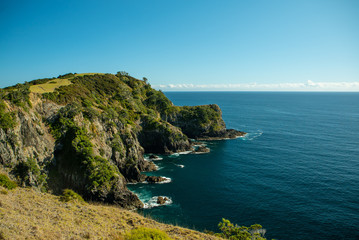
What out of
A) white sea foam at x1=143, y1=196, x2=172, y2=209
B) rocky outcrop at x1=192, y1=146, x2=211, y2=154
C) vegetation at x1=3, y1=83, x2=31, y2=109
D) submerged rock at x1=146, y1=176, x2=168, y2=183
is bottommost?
white sea foam at x1=143, y1=196, x2=172, y2=209

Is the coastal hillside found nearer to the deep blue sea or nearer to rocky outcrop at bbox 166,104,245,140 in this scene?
the deep blue sea

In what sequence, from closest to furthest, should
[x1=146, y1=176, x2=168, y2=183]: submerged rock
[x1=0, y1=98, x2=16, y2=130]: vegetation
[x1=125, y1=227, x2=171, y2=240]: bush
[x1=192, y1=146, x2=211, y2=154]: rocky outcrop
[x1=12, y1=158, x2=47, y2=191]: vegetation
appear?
1. [x1=125, y1=227, x2=171, y2=240]: bush
2. [x1=12, y1=158, x2=47, y2=191]: vegetation
3. [x1=0, y1=98, x2=16, y2=130]: vegetation
4. [x1=146, y1=176, x2=168, y2=183]: submerged rock
5. [x1=192, y1=146, x2=211, y2=154]: rocky outcrop

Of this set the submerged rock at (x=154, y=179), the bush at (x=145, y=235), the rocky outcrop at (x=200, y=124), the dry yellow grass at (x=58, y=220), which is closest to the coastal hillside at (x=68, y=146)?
the submerged rock at (x=154, y=179)

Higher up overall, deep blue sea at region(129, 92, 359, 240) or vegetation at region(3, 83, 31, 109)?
vegetation at region(3, 83, 31, 109)

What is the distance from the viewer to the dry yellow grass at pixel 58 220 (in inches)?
713

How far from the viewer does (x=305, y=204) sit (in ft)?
155

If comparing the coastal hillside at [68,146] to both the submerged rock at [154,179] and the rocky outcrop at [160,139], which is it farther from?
the rocky outcrop at [160,139]

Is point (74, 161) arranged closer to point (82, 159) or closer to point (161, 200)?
point (82, 159)

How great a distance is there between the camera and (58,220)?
852 inches

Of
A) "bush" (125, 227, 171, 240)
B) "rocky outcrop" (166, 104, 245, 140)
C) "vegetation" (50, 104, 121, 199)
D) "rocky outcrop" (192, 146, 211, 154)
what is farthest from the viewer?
"rocky outcrop" (166, 104, 245, 140)

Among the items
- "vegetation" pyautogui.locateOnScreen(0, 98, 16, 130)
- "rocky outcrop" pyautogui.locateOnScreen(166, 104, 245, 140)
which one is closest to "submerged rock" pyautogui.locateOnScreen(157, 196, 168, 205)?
"vegetation" pyautogui.locateOnScreen(0, 98, 16, 130)

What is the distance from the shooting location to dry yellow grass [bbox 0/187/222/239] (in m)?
18.1

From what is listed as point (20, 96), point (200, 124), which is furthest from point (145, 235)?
point (200, 124)

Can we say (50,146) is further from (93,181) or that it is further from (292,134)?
(292,134)
